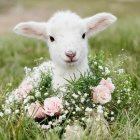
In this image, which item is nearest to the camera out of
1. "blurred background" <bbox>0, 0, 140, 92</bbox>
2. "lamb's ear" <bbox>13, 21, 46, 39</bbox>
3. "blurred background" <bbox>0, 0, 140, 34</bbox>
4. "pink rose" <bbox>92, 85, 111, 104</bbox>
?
"pink rose" <bbox>92, 85, 111, 104</bbox>

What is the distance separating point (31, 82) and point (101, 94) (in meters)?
0.78

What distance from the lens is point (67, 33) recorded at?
5914mm

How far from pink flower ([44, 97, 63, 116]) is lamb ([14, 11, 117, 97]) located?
1.04 feet

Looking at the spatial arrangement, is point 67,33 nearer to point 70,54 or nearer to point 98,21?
point 70,54

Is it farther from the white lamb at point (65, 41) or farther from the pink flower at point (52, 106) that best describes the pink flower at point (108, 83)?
the pink flower at point (52, 106)

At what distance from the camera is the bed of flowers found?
5633 mm

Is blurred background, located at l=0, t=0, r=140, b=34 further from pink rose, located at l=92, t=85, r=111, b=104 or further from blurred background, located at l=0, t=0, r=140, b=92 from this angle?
pink rose, located at l=92, t=85, r=111, b=104

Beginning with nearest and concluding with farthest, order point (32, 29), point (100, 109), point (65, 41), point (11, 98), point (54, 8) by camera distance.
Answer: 1. point (100, 109)
2. point (65, 41)
3. point (11, 98)
4. point (32, 29)
5. point (54, 8)

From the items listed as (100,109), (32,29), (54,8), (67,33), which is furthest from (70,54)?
(54,8)

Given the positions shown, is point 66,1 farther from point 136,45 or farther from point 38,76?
point 38,76

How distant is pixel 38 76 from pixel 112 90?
898 millimetres

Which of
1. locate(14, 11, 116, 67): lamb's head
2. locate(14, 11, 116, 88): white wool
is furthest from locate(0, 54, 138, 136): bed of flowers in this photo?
locate(14, 11, 116, 67): lamb's head

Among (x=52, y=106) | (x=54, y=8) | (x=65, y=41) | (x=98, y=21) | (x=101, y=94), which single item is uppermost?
(x=98, y=21)

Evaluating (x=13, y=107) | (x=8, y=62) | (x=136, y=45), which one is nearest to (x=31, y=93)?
(x=13, y=107)
